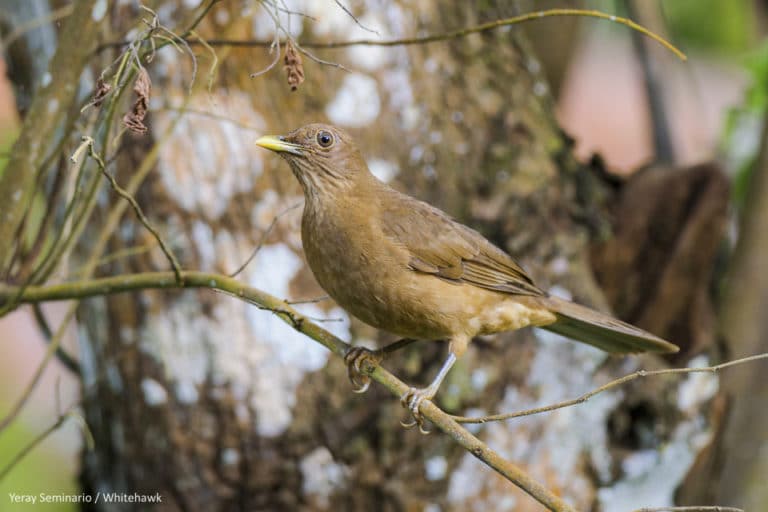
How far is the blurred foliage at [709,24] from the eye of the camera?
935 centimetres

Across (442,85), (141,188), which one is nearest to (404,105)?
(442,85)

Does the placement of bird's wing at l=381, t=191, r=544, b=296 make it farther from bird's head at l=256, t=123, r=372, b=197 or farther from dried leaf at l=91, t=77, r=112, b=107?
dried leaf at l=91, t=77, r=112, b=107

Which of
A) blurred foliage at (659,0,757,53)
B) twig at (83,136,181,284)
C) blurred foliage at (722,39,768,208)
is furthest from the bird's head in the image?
blurred foliage at (659,0,757,53)

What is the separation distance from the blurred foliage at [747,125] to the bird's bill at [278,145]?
301 cm

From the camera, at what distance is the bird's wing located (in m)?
3.67

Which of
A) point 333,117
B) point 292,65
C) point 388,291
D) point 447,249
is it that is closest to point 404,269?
point 388,291

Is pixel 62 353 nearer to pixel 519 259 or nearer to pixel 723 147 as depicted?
pixel 519 259

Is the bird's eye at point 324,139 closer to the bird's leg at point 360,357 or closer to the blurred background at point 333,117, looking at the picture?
the blurred background at point 333,117

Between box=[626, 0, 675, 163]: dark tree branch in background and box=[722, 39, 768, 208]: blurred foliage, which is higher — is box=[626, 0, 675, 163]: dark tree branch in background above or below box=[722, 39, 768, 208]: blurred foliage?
above

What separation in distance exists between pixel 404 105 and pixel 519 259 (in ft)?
3.09

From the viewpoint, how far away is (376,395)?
4.49 metres

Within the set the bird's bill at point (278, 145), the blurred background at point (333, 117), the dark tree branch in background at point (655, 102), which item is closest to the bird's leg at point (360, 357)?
the blurred background at point (333, 117)

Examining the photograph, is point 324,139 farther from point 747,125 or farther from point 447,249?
point 747,125

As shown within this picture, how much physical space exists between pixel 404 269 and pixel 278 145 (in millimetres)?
654
